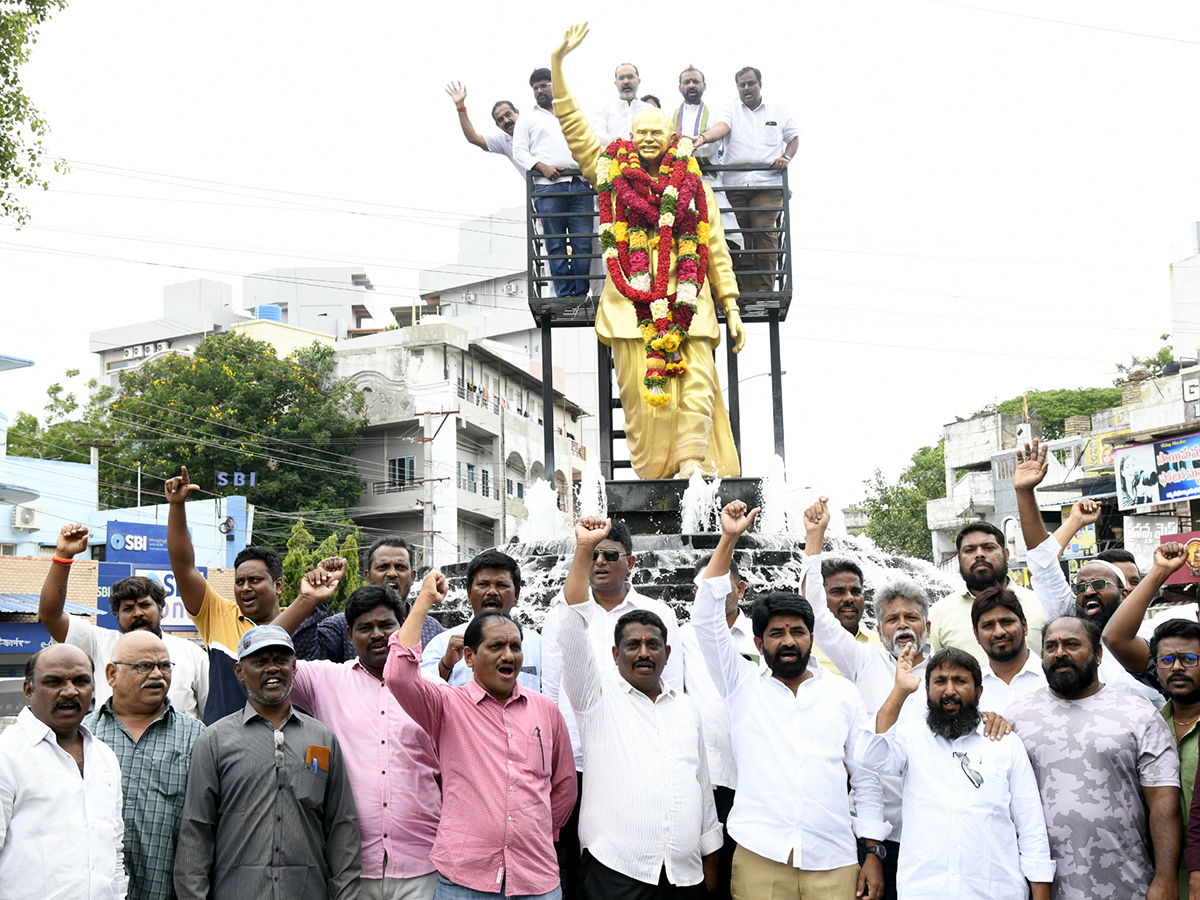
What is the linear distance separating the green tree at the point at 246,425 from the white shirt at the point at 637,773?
29.9m

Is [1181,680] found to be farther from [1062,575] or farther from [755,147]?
[755,147]

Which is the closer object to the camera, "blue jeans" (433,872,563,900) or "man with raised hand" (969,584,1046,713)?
"blue jeans" (433,872,563,900)

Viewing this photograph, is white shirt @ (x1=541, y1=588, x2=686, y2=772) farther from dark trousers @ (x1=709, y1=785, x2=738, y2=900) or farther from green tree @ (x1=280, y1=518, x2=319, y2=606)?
green tree @ (x1=280, y1=518, x2=319, y2=606)

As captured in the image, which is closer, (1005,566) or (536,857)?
(536,857)

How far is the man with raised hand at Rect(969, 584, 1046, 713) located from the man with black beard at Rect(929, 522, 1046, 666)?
686 millimetres

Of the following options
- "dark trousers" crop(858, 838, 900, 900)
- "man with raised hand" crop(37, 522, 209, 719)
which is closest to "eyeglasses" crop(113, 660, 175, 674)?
"man with raised hand" crop(37, 522, 209, 719)

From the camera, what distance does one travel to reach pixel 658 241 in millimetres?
10594

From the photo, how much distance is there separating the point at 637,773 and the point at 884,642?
1.69m

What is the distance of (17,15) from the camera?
12000 millimetres

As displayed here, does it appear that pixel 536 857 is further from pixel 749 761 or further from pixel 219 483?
pixel 219 483

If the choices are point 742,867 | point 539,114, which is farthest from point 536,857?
point 539,114

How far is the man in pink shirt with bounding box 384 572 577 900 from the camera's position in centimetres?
411

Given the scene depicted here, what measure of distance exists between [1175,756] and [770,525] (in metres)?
6.74

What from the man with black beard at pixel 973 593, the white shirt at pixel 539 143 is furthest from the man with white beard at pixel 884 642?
the white shirt at pixel 539 143
